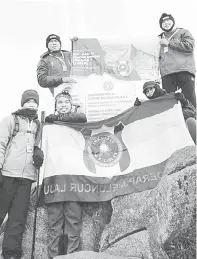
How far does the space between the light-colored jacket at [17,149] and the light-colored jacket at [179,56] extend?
3103 mm

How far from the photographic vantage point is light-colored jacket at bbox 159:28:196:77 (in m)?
7.91

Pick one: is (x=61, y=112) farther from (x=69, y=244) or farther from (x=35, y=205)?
(x=69, y=244)

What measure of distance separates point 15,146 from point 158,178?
2408mm

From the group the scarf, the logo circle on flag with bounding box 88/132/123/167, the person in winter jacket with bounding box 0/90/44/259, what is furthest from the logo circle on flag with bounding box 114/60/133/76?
the person in winter jacket with bounding box 0/90/44/259

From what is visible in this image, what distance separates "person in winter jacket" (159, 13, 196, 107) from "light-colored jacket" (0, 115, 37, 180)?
307cm

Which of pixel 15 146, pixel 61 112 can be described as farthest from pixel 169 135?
pixel 15 146

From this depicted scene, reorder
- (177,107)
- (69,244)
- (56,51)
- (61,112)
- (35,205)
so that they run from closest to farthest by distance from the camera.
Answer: (69,244), (35,205), (177,107), (61,112), (56,51)

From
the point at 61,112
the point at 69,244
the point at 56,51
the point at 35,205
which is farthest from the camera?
the point at 56,51

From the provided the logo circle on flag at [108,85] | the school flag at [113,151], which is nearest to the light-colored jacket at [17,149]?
the school flag at [113,151]

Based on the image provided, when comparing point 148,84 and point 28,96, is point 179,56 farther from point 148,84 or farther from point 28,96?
point 28,96

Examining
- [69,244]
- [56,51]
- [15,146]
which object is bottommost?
[69,244]

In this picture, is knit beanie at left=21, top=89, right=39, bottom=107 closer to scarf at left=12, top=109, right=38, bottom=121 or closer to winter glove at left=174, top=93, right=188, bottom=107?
scarf at left=12, top=109, right=38, bottom=121

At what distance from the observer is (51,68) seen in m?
8.41

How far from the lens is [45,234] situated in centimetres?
637
